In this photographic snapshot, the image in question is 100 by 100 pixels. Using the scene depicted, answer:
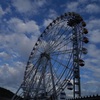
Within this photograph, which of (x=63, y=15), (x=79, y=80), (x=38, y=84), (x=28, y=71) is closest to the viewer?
(x=79, y=80)

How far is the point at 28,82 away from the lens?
5628 centimetres

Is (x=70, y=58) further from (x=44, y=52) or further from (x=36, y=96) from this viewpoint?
(x=36, y=96)

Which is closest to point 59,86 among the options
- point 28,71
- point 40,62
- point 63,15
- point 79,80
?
point 79,80

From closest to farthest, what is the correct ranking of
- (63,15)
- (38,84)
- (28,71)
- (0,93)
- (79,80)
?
(79,80) → (38,84) → (63,15) → (28,71) → (0,93)

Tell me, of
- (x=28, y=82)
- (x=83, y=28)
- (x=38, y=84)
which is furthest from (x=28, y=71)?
(x=83, y=28)

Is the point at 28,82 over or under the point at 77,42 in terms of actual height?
under

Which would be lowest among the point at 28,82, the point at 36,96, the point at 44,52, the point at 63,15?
the point at 36,96

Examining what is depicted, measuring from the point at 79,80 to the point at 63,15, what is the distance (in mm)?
15976

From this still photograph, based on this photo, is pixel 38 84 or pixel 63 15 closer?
pixel 38 84

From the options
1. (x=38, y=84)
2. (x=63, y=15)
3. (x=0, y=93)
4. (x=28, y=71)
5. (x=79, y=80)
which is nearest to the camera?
(x=79, y=80)

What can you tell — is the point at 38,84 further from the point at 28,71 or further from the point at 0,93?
the point at 0,93

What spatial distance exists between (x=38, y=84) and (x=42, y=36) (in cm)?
1276

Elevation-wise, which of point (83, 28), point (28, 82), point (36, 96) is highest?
point (83, 28)

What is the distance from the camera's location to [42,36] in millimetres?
59125
